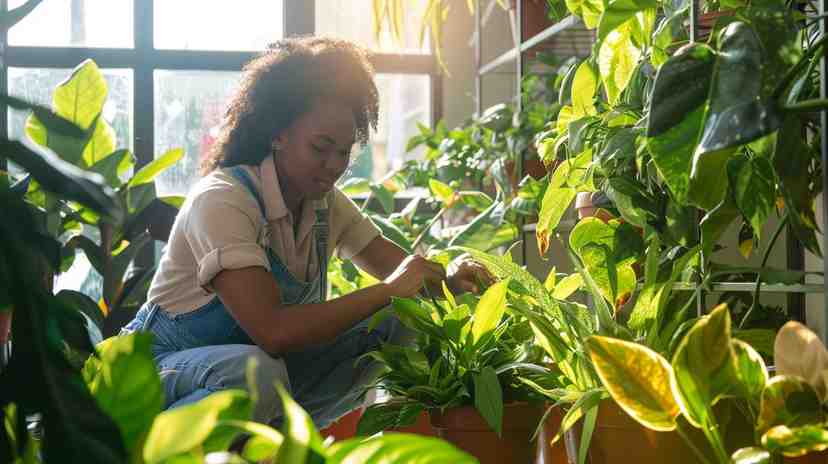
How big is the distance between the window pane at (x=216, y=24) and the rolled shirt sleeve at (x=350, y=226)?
182 centimetres

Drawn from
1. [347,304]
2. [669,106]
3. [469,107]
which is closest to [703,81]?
[669,106]

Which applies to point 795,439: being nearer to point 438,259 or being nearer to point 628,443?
point 628,443

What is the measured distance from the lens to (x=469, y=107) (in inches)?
161

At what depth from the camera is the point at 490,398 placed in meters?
1.50

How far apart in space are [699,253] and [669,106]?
0.53 metres

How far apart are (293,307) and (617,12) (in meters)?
0.80

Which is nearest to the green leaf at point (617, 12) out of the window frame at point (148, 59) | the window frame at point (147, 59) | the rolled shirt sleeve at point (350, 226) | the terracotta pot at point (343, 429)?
the rolled shirt sleeve at point (350, 226)

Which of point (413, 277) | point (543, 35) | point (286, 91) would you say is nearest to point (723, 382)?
point (413, 277)

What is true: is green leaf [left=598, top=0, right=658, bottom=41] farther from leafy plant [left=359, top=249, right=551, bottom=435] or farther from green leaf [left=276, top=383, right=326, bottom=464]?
green leaf [left=276, top=383, right=326, bottom=464]

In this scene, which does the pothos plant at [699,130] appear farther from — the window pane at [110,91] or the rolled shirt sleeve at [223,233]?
the window pane at [110,91]

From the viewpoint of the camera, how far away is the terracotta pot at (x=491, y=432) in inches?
61.3

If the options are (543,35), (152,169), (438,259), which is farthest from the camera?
(152,169)

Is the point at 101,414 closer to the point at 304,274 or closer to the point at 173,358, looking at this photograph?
the point at 173,358

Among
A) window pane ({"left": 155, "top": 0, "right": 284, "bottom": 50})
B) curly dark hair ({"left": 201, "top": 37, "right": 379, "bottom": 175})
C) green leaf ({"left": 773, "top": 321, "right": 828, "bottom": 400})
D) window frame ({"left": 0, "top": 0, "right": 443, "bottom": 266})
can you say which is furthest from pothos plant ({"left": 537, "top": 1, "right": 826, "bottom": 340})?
window pane ({"left": 155, "top": 0, "right": 284, "bottom": 50})
